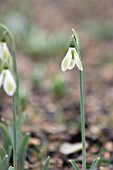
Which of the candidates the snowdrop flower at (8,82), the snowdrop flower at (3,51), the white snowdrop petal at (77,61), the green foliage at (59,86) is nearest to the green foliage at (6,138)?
the snowdrop flower at (3,51)

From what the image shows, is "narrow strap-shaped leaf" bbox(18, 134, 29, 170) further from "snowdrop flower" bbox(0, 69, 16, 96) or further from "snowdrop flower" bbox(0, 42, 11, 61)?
"snowdrop flower" bbox(0, 69, 16, 96)

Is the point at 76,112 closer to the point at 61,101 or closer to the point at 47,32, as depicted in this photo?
the point at 61,101

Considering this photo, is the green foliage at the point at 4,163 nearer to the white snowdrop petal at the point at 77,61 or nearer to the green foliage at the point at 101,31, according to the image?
the white snowdrop petal at the point at 77,61

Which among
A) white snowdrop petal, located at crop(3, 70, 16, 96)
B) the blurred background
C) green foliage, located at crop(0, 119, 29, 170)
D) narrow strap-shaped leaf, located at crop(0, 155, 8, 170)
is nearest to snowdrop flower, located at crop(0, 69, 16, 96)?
white snowdrop petal, located at crop(3, 70, 16, 96)

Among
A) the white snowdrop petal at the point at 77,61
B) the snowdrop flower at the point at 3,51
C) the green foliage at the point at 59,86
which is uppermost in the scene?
the snowdrop flower at the point at 3,51

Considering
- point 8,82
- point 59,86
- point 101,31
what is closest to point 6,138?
point 8,82

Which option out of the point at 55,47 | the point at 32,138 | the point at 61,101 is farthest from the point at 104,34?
the point at 32,138
